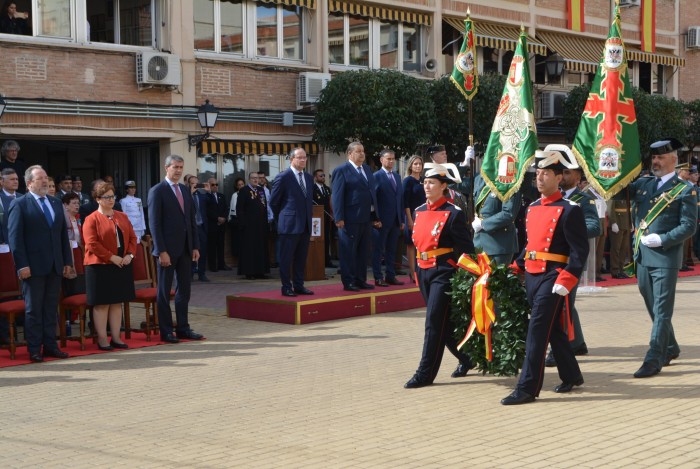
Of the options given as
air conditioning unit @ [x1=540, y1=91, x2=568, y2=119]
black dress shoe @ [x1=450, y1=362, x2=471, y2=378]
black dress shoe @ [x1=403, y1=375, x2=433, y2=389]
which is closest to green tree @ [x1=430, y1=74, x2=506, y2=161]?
air conditioning unit @ [x1=540, y1=91, x2=568, y2=119]

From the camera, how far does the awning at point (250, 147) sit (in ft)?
67.4

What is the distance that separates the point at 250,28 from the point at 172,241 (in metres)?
11.0

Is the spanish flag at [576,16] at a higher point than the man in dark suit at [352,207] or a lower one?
higher

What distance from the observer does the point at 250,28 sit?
21406 millimetres

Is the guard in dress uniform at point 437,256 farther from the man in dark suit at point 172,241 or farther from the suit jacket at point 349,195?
the suit jacket at point 349,195

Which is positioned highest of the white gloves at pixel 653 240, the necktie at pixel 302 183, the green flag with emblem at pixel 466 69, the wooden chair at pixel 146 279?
the green flag with emblem at pixel 466 69

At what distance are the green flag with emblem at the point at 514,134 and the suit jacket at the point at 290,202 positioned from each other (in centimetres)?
231

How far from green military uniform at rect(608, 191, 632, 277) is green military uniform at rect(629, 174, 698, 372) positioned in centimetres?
956

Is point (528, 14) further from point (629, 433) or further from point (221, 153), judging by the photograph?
point (629, 433)

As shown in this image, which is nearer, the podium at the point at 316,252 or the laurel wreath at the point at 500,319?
the laurel wreath at the point at 500,319

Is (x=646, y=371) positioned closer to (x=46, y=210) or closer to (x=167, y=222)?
(x=167, y=222)

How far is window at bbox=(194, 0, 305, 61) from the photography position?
20.7 meters

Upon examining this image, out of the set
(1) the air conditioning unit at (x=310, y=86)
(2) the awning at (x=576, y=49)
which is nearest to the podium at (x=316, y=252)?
(1) the air conditioning unit at (x=310, y=86)

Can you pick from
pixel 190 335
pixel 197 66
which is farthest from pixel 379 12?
pixel 190 335
